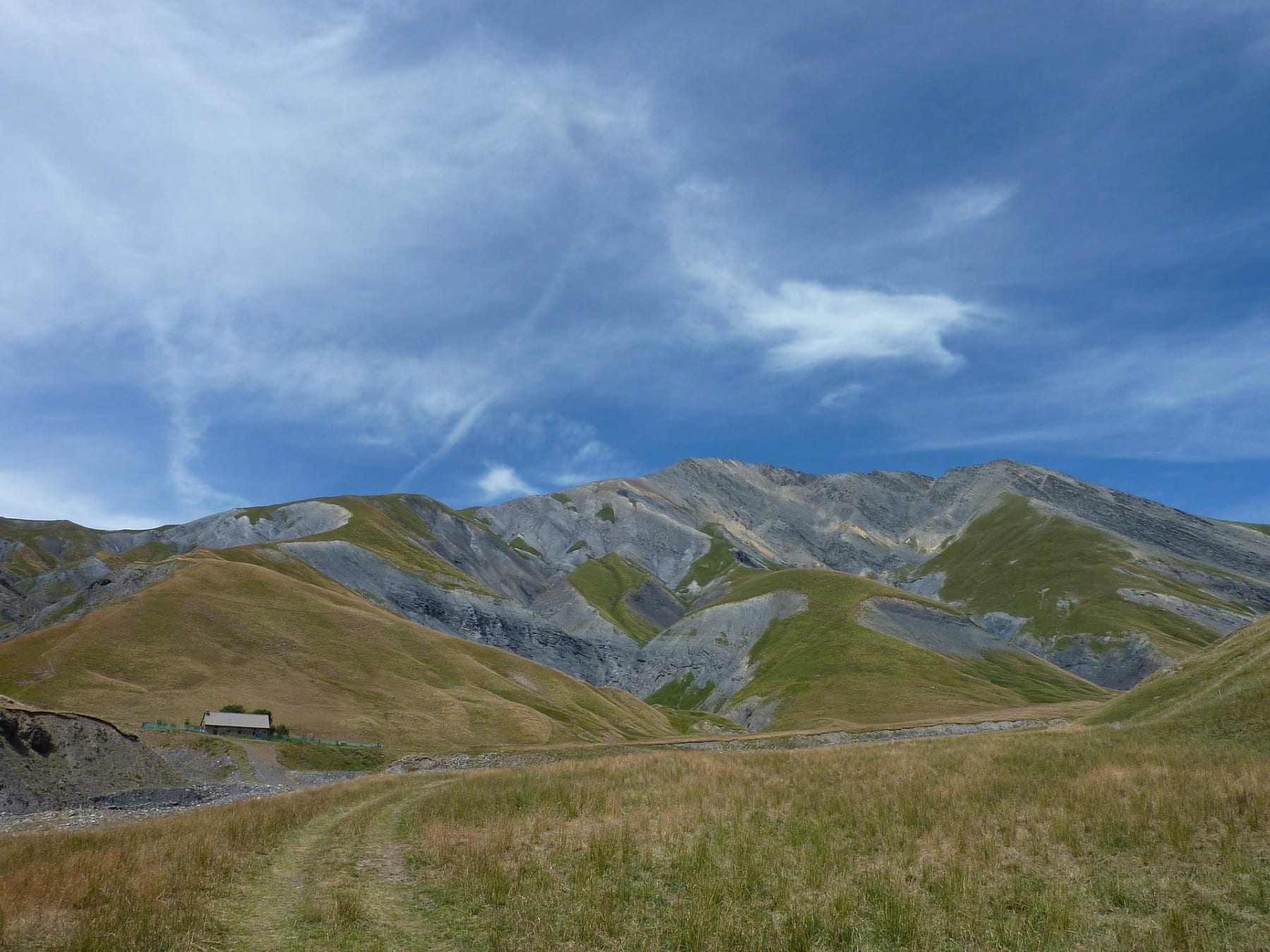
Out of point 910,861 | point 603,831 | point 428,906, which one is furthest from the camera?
point 603,831

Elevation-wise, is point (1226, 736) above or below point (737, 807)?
above

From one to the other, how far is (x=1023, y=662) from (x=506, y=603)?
131271 mm

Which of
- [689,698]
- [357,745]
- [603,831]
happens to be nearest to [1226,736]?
[603,831]

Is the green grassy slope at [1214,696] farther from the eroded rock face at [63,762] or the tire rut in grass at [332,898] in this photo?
the eroded rock face at [63,762]

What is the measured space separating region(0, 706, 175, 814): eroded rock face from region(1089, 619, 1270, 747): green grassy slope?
151ft

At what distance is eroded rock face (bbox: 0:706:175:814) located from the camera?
30.9 meters

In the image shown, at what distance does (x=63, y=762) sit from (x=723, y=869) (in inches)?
1449

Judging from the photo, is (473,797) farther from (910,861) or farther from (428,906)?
(910,861)

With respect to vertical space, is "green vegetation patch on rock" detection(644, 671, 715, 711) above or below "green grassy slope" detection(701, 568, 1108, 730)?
below

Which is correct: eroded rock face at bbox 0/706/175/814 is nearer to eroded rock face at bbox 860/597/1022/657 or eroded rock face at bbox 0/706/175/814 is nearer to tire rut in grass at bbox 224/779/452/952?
tire rut in grass at bbox 224/779/452/952

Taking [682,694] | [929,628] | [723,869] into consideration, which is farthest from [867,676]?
[723,869]

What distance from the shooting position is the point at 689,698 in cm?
18525

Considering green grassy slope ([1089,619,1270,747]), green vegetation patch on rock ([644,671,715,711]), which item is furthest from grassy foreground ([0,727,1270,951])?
green vegetation patch on rock ([644,671,715,711])

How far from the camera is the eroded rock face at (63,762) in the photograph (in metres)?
30.9
